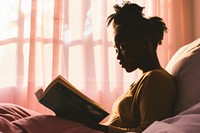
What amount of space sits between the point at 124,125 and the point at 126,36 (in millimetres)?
343

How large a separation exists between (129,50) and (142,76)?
13cm

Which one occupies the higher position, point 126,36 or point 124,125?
point 126,36

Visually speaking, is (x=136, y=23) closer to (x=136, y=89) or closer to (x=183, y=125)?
(x=136, y=89)

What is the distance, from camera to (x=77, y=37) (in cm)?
202

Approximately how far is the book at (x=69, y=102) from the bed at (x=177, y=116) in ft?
0.25

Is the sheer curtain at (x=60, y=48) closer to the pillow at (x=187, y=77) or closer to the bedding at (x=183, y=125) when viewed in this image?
the pillow at (x=187, y=77)

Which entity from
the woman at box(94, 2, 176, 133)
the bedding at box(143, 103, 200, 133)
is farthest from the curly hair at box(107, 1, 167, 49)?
the bedding at box(143, 103, 200, 133)

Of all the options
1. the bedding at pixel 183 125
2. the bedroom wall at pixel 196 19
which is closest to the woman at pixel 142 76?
the bedding at pixel 183 125

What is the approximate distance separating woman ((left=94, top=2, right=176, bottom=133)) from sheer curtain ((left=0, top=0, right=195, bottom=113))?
0.64 m

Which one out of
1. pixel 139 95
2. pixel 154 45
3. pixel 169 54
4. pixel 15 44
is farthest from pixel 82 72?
pixel 139 95

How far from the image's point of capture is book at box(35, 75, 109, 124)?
104cm

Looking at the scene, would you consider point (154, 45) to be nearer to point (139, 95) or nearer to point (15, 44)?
A: point (139, 95)

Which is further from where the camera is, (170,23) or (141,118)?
(170,23)

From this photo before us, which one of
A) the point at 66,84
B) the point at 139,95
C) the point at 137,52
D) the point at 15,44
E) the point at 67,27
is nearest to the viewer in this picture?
the point at 66,84
